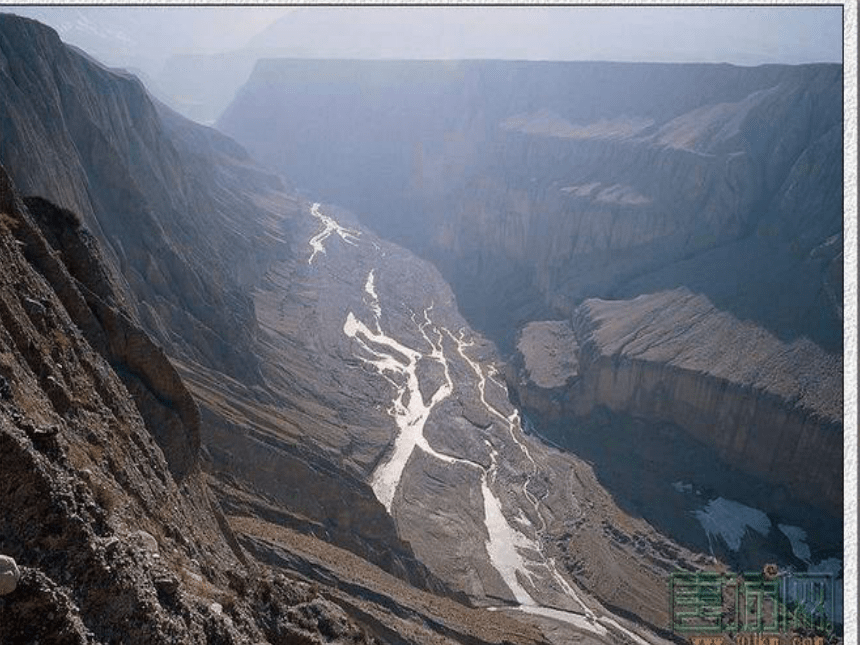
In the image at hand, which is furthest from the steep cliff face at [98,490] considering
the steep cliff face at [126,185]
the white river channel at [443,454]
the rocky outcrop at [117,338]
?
the white river channel at [443,454]

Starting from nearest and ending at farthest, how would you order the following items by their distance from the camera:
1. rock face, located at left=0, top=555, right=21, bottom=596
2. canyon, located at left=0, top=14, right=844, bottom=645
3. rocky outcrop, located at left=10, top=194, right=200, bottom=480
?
rock face, located at left=0, top=555, right=21, bottom=596 → canyon, located at left=0, top=14, right=844, bottom=645 → rocky outcrop, located at left=10, top=194, right=200, bottom=480

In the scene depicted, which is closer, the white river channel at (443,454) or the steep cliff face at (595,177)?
the white river channel at (443,454)

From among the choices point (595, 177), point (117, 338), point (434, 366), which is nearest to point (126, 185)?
point (434, 366)

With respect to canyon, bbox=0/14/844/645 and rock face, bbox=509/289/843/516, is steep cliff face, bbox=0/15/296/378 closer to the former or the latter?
canyon, bbox=0/14/844/645

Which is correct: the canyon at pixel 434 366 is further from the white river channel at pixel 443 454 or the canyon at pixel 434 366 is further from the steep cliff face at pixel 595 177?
the steep cliff face at pixel 595 177

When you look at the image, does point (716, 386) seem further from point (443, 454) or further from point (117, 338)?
point (117, 338)

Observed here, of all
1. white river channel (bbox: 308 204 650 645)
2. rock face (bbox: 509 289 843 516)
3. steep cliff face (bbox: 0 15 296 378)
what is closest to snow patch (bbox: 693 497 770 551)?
rock face (bbox: 509 289 843 516)
